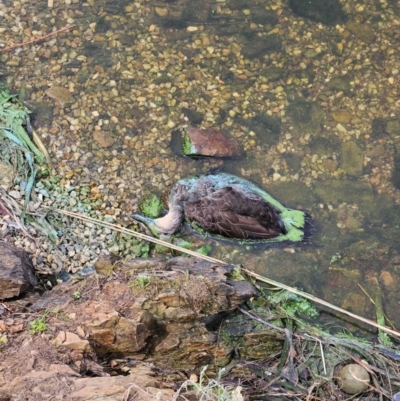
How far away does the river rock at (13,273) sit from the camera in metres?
4.10

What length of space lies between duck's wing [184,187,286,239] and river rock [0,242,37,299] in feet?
5.66

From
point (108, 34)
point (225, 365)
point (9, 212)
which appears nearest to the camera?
point (225, 365)

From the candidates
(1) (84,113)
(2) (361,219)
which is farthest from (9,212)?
(2) (361,219)

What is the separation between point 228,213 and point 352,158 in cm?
172

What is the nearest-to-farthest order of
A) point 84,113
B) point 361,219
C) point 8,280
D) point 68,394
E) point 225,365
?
point 68,394 → point 8,280 → point 225,365 → point 361,219 → point 84,113

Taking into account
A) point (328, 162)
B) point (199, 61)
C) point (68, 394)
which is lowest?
point (328, 162)

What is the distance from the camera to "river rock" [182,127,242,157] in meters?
5.59

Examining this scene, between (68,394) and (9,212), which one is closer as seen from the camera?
(68,394)

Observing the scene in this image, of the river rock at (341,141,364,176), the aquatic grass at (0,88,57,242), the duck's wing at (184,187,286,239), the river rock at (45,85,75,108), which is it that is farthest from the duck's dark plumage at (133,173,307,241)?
the river rock at (45,85,75,108)

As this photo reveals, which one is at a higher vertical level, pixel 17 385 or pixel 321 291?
pixel 17 385

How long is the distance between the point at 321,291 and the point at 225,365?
57.2 inches

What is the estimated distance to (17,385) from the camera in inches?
129

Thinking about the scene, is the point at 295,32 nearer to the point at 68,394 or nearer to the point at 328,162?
the point at 328,162

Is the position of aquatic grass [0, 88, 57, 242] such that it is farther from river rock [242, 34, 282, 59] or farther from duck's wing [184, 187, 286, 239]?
river rock [242, 34, 282, 59]
